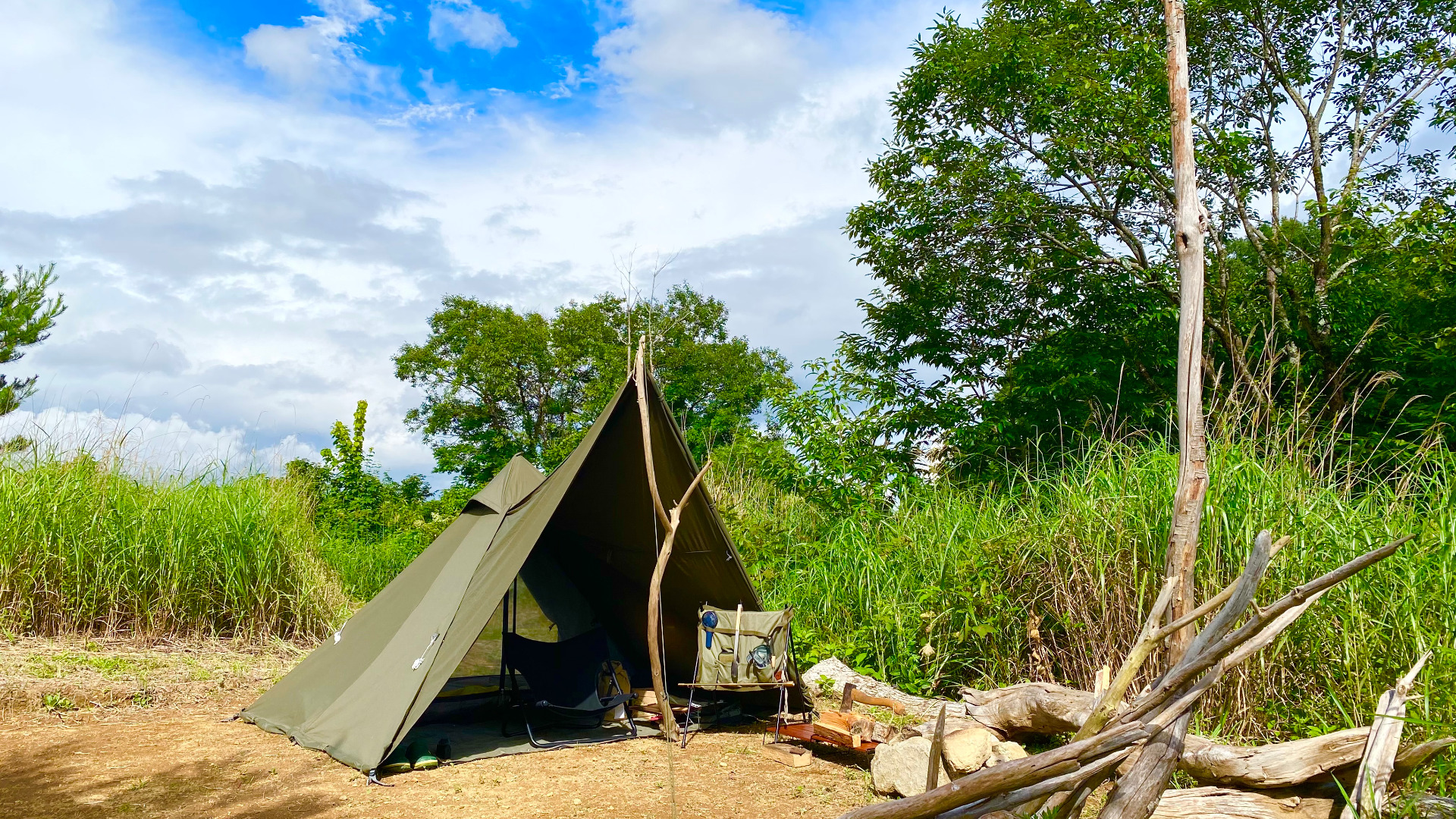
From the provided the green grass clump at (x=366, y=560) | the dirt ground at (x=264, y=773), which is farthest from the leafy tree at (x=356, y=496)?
the dirt ground at (x=264, y=773)

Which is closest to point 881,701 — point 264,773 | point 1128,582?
point 1128,582

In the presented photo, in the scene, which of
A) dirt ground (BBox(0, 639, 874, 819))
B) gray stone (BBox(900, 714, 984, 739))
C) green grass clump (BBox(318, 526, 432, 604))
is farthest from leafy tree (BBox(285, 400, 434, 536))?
gray stone (BBox(900, 714, 984, 739))

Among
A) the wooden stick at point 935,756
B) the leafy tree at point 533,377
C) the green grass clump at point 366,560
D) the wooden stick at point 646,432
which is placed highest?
the leafy tree at point 533,377

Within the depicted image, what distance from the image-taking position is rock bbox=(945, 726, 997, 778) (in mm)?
3521

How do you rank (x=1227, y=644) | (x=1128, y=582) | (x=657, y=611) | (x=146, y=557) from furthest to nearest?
(x=146, y=557) → (x=657, y=611) → (x=1128, y=582) → (x=1227, y=644)

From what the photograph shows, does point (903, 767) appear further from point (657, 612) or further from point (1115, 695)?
point (657, 612)

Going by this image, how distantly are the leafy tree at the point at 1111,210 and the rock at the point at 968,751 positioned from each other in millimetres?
4653

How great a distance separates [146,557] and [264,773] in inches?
113

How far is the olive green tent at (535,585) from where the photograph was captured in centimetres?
411

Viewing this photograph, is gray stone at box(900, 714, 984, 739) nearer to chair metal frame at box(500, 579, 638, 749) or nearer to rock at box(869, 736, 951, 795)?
rock at box(869, 736, 951, 795)

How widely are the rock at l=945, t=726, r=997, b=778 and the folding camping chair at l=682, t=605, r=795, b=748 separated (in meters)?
1.02

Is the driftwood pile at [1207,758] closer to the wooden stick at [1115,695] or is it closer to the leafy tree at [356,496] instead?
the wooden stick at [1115,695]

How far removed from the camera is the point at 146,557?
5.99 metres

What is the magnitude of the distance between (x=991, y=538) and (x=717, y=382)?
1379 cm
